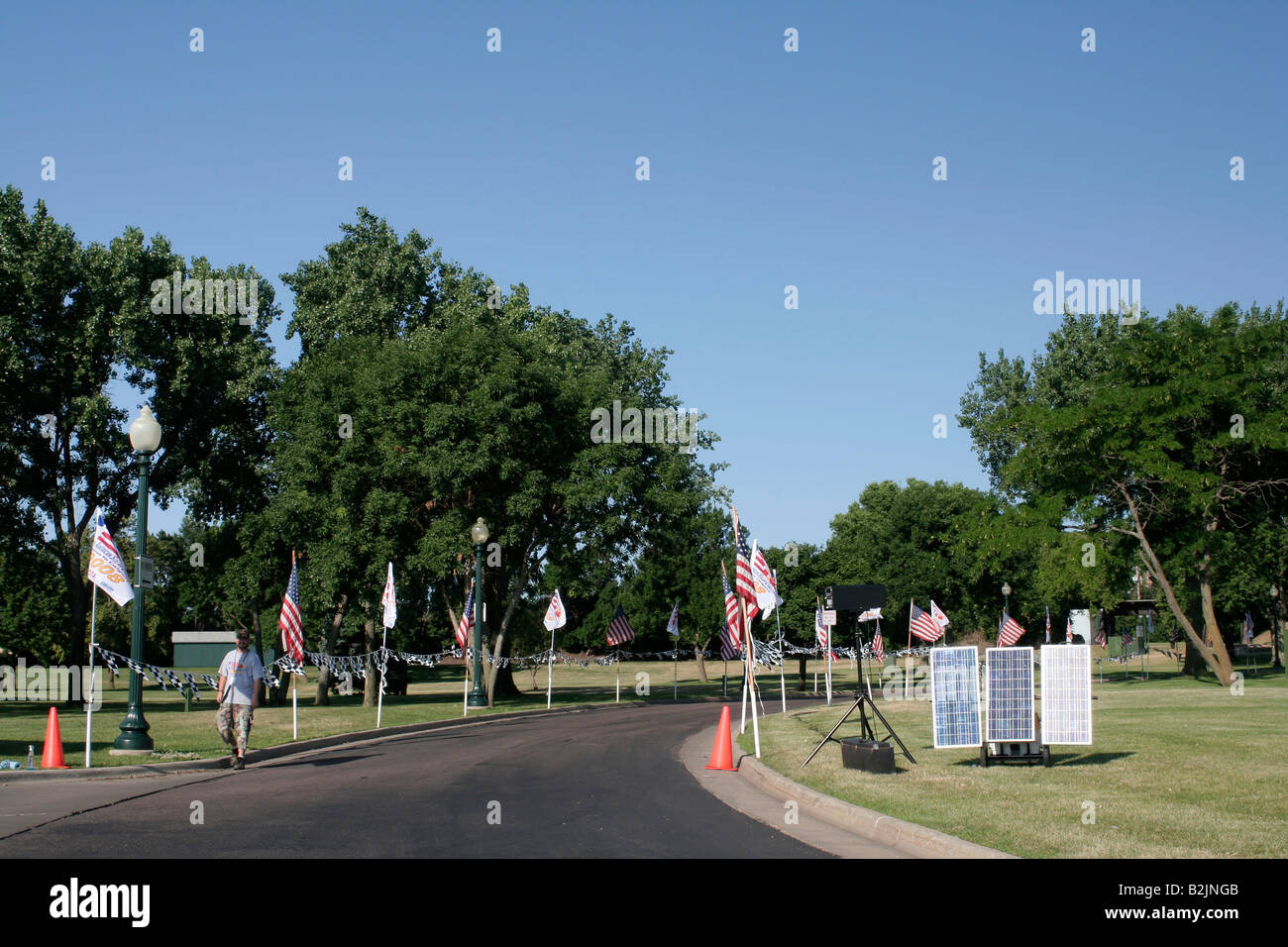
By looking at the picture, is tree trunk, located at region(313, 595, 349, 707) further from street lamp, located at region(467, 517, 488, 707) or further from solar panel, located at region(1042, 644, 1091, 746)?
solar panel, located at region(1042, 644, 1091, 746)

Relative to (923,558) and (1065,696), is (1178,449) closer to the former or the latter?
(1065,696)

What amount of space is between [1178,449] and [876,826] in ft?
115

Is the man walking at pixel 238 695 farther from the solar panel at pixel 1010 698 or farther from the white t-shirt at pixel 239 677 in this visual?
the solar panel at pixel 1010 698

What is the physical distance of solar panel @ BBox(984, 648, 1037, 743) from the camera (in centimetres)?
1430

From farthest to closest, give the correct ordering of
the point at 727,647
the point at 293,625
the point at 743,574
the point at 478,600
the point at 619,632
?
the point at 619,632 < the point at 727,647 < the point at 478,600 < the point at 293,625 < the point at 743,574

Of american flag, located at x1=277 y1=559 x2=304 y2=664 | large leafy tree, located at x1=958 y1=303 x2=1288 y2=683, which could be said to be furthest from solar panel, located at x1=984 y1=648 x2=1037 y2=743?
large leafy tree, located at x1=958 y1=303 x2=1288 y2=683

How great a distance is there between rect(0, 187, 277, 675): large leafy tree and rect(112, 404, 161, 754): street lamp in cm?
1933

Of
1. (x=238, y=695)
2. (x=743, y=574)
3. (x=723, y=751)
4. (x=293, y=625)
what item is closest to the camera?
(x=238, y=695)

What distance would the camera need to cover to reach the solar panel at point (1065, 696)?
14.2 m

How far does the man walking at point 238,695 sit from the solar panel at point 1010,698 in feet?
33.7

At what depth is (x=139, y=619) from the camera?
17.2 meters

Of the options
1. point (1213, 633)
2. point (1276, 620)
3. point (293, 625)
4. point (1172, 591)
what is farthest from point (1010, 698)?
point (1276, 620)

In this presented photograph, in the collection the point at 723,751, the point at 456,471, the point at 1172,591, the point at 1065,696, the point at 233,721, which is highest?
the point at 456,471
